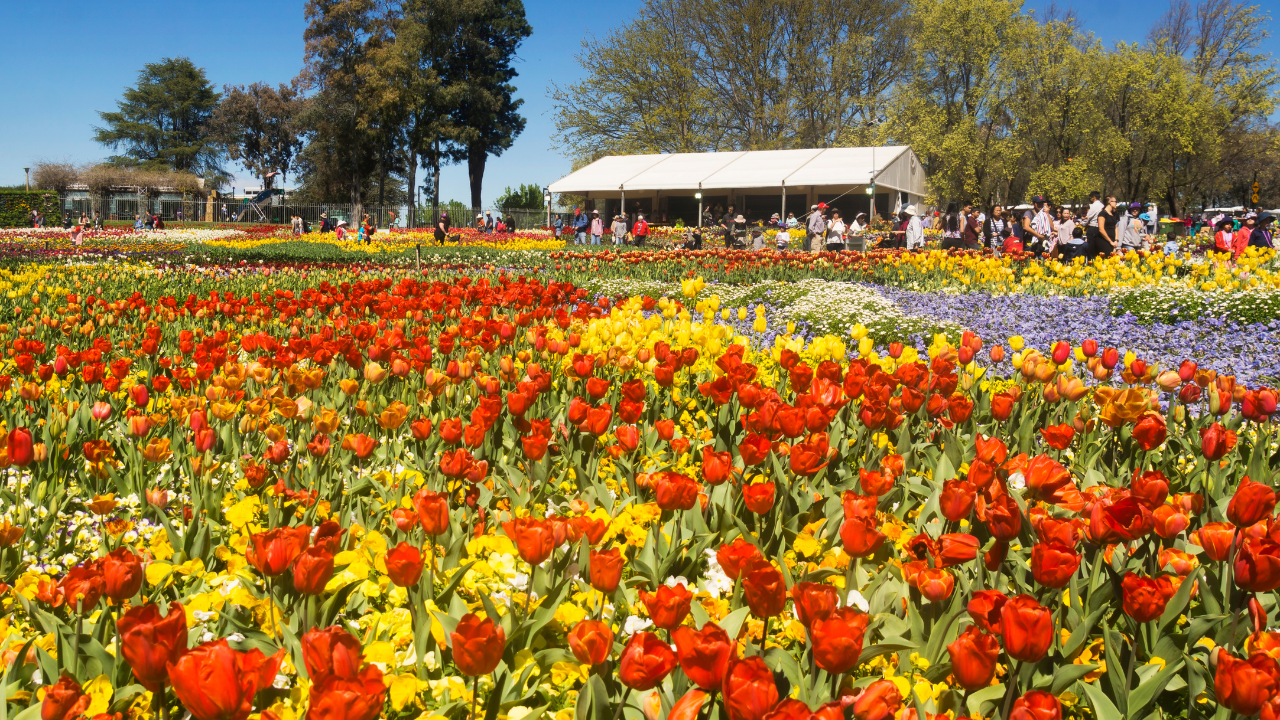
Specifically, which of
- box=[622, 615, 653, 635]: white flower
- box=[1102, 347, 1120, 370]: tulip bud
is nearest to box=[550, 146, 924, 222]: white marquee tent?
box=[1102, 347, 1120, 370]: tulip bud

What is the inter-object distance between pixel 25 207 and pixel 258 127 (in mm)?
19949

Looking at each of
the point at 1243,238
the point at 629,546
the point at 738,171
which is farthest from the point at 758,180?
the point at 629,546

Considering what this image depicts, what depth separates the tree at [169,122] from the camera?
213 ft

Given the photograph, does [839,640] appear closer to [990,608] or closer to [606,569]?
[990,608]

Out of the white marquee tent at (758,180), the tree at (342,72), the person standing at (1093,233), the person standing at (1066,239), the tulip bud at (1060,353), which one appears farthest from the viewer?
the tree at (342,72)

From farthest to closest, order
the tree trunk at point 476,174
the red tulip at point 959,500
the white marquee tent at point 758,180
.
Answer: the tree trunk at point 476,174 → the white marquee tent at point 758,180 → the red tulip at point 959,500

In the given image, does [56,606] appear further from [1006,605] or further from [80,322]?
[80,322]

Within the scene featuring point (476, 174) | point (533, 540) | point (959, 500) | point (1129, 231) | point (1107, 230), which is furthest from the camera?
point (476, 174)

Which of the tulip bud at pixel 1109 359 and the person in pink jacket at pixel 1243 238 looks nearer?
the tulip bud at pixel 1109 359

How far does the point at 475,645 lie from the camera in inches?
51.4

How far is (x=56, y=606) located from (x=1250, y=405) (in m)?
3.47

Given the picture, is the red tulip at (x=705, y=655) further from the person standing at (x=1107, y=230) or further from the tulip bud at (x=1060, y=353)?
the person standing at (x=1107, y=230)

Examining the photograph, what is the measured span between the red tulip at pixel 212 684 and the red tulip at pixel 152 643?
7cm

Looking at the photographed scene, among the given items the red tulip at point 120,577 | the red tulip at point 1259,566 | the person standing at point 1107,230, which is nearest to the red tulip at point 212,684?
the red tulip at point 120,577
